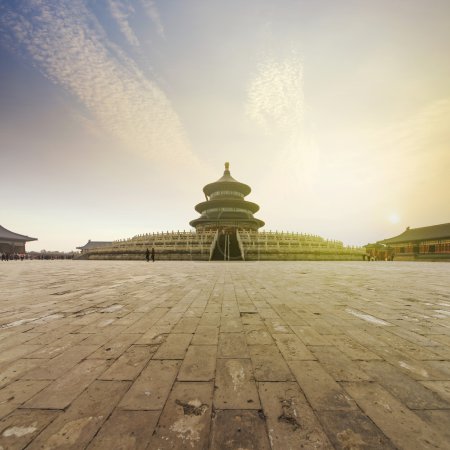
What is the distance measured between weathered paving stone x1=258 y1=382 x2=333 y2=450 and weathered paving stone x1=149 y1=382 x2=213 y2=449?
0.45 metres

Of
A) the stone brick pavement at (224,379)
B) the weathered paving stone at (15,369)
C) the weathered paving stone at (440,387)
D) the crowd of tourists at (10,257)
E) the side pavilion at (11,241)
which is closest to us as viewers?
the stone brick pavement at (224,379)

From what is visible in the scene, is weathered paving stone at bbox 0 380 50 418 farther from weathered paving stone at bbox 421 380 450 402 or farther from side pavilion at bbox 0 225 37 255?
side pavilion at bbox 0 225 37 255

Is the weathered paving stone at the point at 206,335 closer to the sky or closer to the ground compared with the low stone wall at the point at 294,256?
closer to the ground

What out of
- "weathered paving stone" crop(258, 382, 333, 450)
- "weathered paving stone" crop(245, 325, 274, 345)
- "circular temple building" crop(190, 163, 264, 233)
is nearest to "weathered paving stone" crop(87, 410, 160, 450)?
"weathered paving stone" crop(258, 382, 333, 450)

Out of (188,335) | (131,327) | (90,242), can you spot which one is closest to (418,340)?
(188,335)

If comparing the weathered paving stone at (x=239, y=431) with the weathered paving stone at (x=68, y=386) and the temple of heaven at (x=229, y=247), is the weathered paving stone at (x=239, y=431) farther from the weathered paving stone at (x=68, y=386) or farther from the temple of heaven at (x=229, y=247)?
the temple of heaven at (x=229, y=247)

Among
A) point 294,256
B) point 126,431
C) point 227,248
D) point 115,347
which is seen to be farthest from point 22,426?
point 294,256

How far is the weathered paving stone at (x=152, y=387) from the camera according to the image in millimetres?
1958

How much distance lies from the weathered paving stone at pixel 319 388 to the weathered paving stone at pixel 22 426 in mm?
2006

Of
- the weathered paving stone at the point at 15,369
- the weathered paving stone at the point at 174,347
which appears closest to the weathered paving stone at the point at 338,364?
the weathered paving stone at the point at 174,347

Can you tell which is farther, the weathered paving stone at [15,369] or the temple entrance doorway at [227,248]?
the temple entrance doorway at [227,248]

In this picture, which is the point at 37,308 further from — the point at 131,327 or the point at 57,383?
the point at 57,383

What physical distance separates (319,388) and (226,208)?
42.2 metres

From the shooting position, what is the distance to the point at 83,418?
5.92ft
